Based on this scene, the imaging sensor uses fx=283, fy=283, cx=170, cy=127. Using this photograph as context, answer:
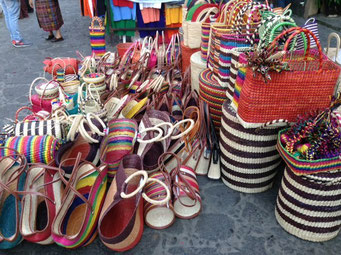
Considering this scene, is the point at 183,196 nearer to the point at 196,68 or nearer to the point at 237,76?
the point at 237,76

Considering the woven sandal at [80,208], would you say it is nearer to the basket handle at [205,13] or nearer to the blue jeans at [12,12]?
the basket handle at [205,13]

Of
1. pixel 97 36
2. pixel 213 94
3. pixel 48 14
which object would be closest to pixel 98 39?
pixel 97 36

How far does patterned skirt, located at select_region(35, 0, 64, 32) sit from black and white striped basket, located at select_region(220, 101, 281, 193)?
14.6ft

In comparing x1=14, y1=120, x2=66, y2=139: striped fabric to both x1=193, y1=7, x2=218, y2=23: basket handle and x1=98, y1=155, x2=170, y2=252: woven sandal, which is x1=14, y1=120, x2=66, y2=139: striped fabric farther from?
x1=193, y1=7, x2=218, y2=23: basket handle

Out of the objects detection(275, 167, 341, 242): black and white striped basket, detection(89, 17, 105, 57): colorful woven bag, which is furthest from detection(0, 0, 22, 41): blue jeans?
detection(275, 167, 341, 242): black and white striped basket

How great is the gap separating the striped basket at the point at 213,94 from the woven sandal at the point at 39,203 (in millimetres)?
1239

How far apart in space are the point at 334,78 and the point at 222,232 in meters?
1.05

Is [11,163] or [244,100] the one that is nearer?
[244,100]

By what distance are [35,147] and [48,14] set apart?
166 inches

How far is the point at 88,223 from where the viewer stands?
5.01ft

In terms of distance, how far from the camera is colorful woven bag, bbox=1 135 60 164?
1755 millimetres

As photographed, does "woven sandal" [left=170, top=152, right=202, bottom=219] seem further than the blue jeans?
No

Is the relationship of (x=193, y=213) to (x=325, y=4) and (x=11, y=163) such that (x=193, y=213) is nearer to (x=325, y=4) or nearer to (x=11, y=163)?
(x=11, y=163)

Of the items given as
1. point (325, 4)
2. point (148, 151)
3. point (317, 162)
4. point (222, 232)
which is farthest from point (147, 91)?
point (325, 4)
